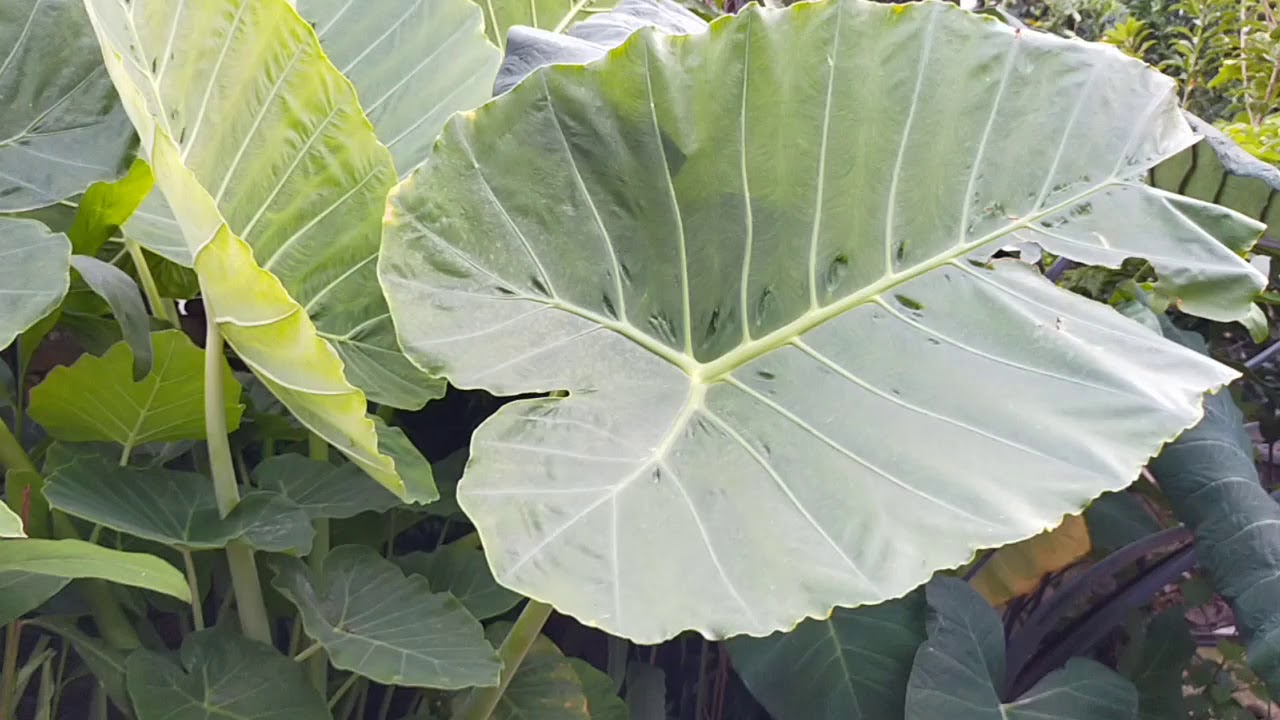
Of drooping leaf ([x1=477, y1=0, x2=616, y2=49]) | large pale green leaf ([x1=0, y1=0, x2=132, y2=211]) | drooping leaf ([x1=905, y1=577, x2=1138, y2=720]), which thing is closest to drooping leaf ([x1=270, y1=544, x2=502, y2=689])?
large pale green leaf ([x1=0, y1=0, x2=132, y2=211])

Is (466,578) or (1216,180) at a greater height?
(1216,180)

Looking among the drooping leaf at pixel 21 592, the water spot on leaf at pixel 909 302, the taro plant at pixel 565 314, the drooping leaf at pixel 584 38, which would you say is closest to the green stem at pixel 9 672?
the taro plant at pixel 565 314

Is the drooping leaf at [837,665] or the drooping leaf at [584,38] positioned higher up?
the drooping leaf at [584,38]

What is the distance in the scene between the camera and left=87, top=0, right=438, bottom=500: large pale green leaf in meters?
0.46

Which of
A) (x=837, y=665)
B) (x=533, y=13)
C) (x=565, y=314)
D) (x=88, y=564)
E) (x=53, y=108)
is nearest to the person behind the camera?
(x=88, y=564)

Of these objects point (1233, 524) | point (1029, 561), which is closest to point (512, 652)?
point (1233, 524)

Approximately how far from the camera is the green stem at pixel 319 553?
2.40ft

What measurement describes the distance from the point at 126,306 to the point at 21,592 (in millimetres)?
196

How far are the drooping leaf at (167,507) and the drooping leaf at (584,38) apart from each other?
35 cm

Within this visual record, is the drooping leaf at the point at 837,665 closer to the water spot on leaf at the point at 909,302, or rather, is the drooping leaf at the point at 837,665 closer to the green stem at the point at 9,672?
the water spot on leaf at the point at 909,302

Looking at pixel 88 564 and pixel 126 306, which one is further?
pixel 126 306

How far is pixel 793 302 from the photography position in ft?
2.04

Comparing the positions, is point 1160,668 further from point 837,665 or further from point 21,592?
point 21,592

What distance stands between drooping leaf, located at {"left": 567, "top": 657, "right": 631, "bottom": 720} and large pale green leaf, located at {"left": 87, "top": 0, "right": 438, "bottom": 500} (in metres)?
0.35
